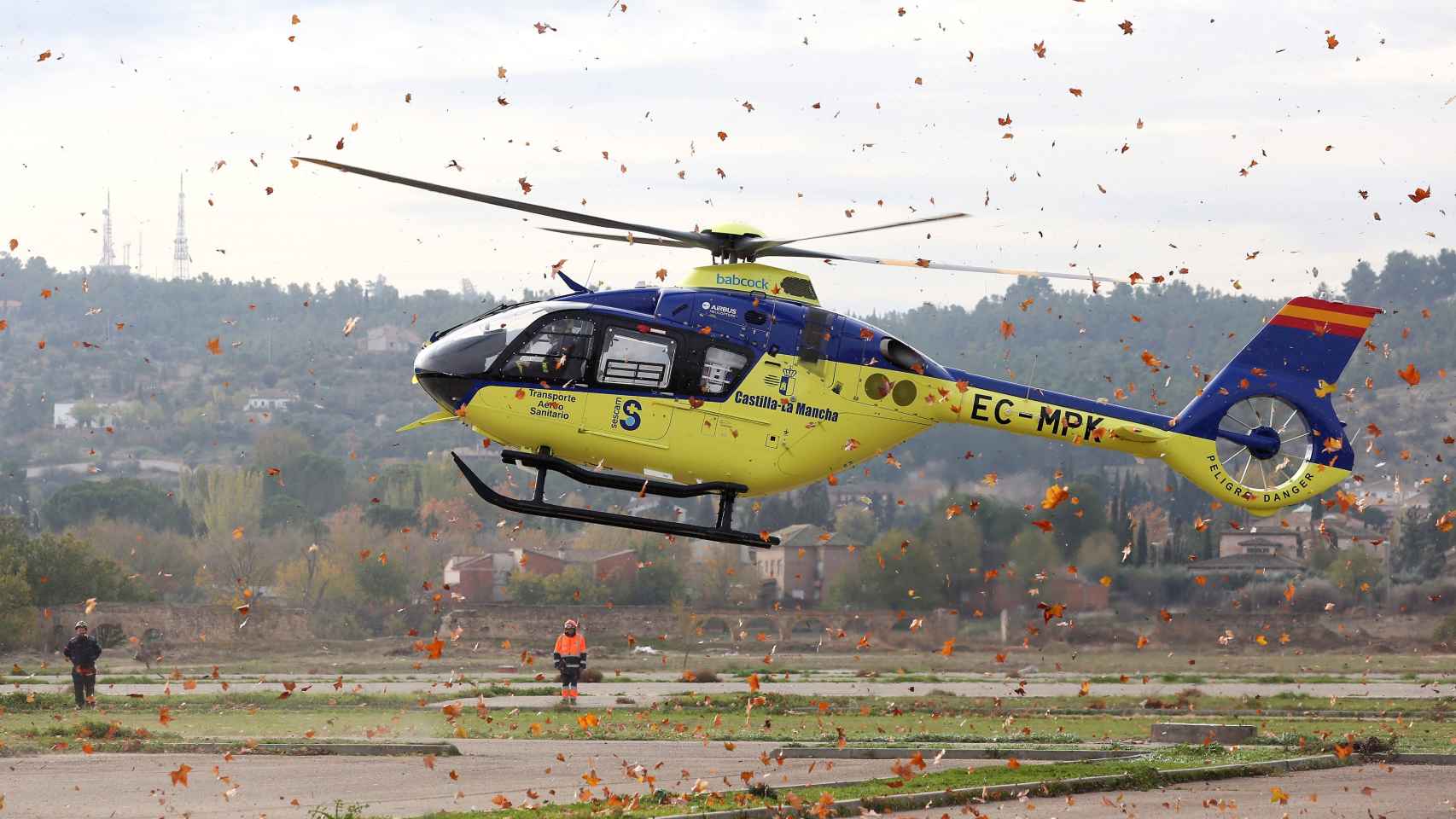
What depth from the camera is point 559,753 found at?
21641 mm

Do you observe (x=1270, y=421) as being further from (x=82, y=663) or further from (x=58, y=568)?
(x=58, y=568)

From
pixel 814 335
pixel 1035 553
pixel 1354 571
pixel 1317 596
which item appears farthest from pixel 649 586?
pixel 814 335

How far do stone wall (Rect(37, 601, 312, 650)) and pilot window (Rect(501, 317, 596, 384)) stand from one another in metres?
39.0

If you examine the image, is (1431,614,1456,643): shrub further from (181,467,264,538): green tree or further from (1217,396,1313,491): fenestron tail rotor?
(181,467,264,538): green tree

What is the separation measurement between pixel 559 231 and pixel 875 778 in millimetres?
8272

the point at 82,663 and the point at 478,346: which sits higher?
the point at 478,346

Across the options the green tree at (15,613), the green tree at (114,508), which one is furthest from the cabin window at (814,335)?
the green tree at (114,508)

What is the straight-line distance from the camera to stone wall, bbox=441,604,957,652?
6184 cm

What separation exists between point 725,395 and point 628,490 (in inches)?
64.7

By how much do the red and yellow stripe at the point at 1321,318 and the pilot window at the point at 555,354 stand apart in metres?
9.61

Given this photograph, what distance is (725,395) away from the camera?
70.3 feet

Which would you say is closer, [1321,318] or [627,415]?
[627,415]

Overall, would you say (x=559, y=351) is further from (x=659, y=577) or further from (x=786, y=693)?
(x=659, y=577)

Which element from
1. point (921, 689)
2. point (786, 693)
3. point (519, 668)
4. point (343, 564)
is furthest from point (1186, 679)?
point (343, 564)
